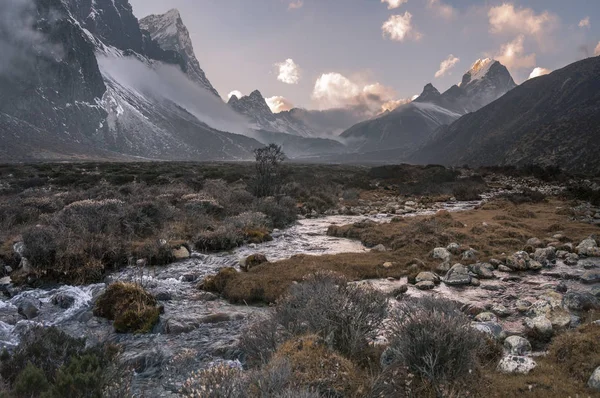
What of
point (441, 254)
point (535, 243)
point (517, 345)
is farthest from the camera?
point (535, 243)

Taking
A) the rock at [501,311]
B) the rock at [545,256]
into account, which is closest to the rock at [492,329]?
the rock at [501,311]

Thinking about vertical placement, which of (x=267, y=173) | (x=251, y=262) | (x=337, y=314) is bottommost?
(x=251, y=262)

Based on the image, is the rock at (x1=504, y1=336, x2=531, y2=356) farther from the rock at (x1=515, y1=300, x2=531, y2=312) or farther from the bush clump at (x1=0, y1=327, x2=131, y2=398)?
the bush clump at (x1=0, y1=327, x2=131, y2=398)

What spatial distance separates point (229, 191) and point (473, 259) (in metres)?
20.5

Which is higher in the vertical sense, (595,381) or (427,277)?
(595,381)

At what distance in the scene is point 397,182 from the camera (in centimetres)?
→ 4916

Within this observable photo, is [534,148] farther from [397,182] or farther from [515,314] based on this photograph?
[515,314]

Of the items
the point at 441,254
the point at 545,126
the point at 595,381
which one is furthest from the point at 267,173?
the point at 545,126

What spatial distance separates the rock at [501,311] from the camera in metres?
8.34

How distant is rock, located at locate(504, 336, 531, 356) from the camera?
6.27 m

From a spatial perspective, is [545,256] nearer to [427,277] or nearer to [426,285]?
[427,277]

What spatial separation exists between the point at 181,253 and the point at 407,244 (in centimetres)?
995

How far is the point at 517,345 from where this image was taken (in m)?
6.40

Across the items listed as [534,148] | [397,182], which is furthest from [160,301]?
[534,148]
